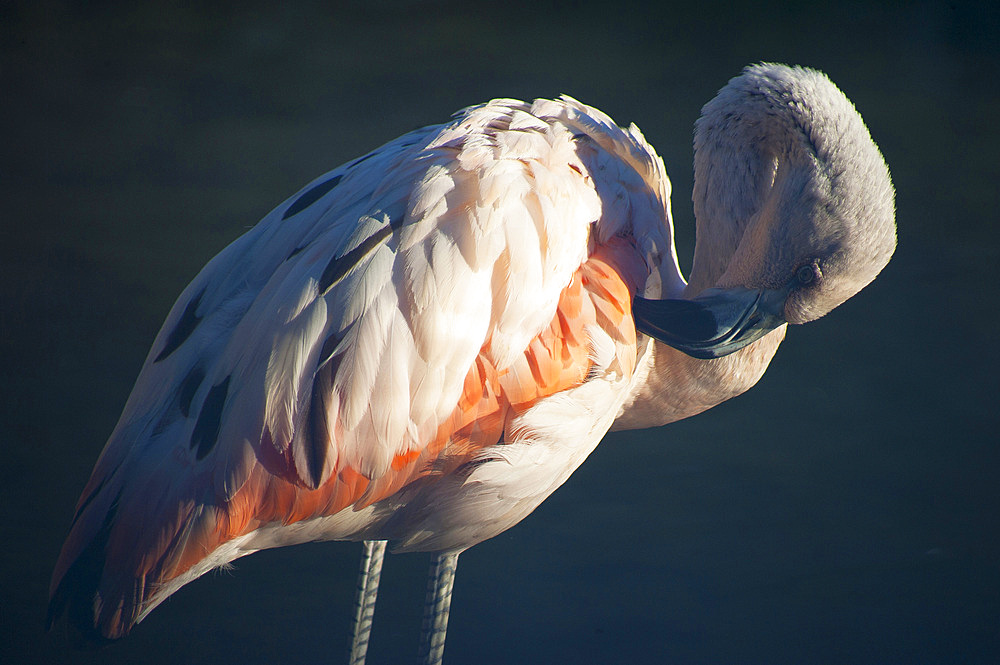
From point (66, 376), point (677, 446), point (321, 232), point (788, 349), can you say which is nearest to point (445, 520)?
point (321, 232)

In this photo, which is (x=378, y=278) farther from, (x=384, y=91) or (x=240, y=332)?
(x=384, y=91)

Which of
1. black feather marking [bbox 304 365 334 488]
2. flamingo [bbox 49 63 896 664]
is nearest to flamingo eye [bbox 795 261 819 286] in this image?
flamingo [bbox 49 63 896 664]

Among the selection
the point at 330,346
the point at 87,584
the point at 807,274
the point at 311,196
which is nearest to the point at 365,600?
the point at 87,584

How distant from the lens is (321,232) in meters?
1.25

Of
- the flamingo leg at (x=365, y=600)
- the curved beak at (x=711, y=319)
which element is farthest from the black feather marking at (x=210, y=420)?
the curved beak at (x=711, y=319)

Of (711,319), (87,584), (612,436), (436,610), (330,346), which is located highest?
(330,346)

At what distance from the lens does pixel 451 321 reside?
43.9 inches

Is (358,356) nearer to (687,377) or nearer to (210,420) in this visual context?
(210,420)

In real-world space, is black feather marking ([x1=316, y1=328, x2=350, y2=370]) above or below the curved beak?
above

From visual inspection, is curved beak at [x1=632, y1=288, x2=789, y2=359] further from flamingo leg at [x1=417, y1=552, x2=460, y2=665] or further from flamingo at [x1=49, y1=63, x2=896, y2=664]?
flamingo leg at [x1=417, y1=552, x2=460, y2=665]

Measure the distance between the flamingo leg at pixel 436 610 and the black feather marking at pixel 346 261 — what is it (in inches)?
27.4

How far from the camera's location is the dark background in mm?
1856

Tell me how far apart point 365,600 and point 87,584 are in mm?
554

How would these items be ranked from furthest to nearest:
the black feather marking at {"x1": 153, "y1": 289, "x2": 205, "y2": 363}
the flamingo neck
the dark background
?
1. the dark background
2. the flamingo neck
3. the black feather marking at {"x1": 153, "y1": 289, "x2": 205, "y2": 363}
